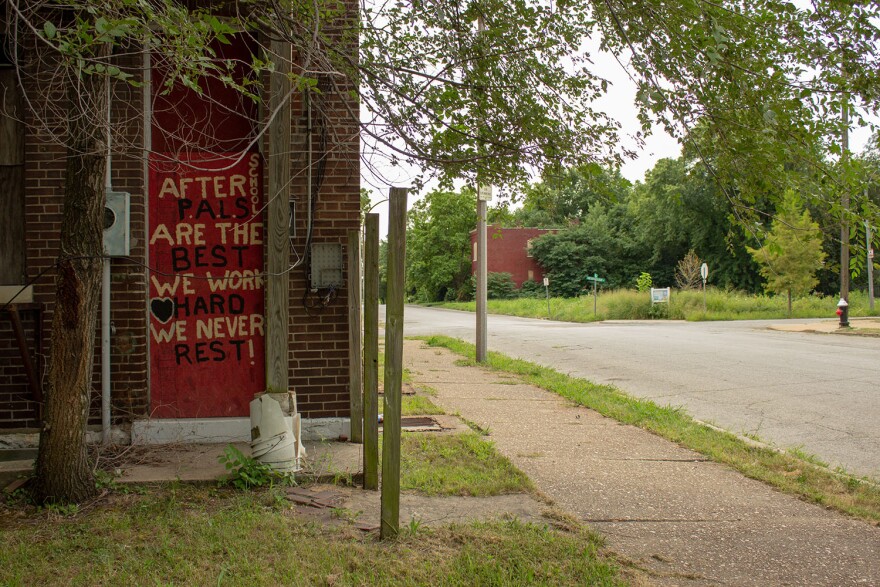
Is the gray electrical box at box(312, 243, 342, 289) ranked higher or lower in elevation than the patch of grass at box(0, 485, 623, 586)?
higher

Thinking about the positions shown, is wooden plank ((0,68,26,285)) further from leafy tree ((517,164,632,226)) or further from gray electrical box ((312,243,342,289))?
leafy tree ((517,164,632,226))

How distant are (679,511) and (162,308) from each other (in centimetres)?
455

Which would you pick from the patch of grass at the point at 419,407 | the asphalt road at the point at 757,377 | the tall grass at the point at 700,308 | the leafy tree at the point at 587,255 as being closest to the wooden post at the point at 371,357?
the patch of grass at the point at 419,407

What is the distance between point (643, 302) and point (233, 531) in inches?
1274

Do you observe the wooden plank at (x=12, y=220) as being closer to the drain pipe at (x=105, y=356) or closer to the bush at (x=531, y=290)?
the drain pipe at (x=105, y=356)

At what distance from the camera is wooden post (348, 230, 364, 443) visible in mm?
6098

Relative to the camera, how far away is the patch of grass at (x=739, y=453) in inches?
209

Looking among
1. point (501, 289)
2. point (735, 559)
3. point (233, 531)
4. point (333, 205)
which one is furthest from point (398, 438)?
point (501, 289)

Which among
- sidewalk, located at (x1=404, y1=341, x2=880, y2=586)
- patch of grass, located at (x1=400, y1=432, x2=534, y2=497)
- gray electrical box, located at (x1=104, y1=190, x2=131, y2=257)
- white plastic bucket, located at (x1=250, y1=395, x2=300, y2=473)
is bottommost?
sidewalk, located at (x1=404, y1=341, x2=880, y2=586)

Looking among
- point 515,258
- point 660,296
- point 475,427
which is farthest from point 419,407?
point 515,258

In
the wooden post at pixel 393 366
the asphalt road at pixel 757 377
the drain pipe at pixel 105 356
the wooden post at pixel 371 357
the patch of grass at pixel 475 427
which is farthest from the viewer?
the asphalt road at pixel 757 377

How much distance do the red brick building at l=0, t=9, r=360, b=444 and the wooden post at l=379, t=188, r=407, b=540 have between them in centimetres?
212

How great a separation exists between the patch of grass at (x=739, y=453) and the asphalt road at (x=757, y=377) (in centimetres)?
43

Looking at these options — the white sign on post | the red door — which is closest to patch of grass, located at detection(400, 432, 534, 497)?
the red door
